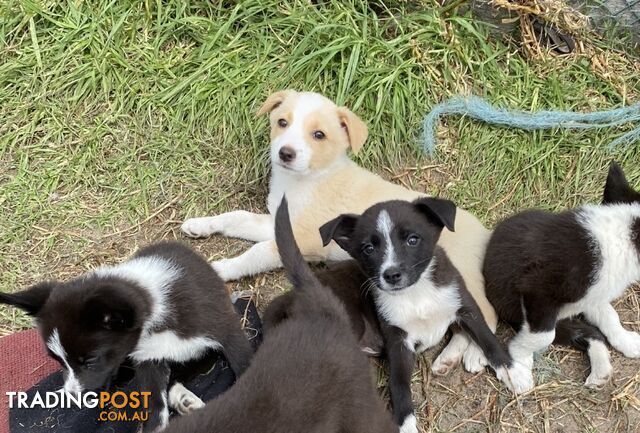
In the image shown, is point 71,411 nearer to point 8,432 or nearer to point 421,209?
point 8,432

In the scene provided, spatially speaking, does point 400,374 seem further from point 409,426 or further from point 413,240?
point 413,240

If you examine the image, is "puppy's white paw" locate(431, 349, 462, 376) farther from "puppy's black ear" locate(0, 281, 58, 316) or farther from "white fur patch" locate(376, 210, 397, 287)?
"puppy's black ear" locate(0, 281, 58, 316)

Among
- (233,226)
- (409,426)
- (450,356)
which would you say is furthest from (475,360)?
(233,226)

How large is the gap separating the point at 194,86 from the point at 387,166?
1781 mm

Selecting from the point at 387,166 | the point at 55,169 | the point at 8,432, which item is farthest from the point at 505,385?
the point at 55,169

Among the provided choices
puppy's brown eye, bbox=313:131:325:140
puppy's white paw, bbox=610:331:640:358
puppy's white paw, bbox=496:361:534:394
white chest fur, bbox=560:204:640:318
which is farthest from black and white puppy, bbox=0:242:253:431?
puppy's white paw, bbox=610:331:640:358

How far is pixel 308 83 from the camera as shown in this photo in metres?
5.87

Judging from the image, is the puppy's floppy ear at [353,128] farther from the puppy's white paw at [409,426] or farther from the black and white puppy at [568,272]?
the puppy's white paw at [409,426]

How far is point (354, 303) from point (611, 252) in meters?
1.67

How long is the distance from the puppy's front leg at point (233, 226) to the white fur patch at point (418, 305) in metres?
1.30

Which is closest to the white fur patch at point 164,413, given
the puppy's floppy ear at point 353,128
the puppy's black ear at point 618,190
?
the puppy's floppy ear at point 353,128

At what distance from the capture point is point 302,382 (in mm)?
3312

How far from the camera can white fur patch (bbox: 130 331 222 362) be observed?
162 inches

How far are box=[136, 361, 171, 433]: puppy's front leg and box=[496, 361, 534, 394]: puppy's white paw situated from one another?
218cm
